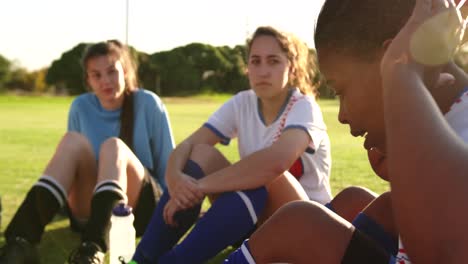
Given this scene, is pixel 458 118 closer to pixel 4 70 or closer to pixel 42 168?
pixel 42 168

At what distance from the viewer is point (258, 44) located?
3352mm

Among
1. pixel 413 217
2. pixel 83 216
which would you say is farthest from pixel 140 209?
pixel 413 217

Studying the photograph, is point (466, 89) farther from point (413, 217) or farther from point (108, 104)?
point (108, 104)

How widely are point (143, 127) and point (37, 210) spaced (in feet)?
3.79

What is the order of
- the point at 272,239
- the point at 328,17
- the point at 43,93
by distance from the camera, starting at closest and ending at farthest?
the point at 328,17 < the point at 272,239 < the point at 43,93

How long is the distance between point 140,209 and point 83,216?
16.1 inches

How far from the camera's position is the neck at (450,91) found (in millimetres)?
1386

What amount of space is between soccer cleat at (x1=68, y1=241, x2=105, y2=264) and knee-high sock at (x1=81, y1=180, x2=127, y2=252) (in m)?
0.08

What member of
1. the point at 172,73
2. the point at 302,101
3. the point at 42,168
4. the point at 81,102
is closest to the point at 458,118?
the point at 302,101

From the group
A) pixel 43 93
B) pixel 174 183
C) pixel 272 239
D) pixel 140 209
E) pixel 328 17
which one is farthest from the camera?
pixel 43 93

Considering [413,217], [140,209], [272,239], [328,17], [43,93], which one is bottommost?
[43,93]

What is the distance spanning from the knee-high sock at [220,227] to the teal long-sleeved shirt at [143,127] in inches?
57.1

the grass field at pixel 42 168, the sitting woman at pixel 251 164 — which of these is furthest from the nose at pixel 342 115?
the grass field at pixel 42 168

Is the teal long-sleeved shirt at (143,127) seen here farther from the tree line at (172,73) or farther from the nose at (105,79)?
the tree line at (172,73)
